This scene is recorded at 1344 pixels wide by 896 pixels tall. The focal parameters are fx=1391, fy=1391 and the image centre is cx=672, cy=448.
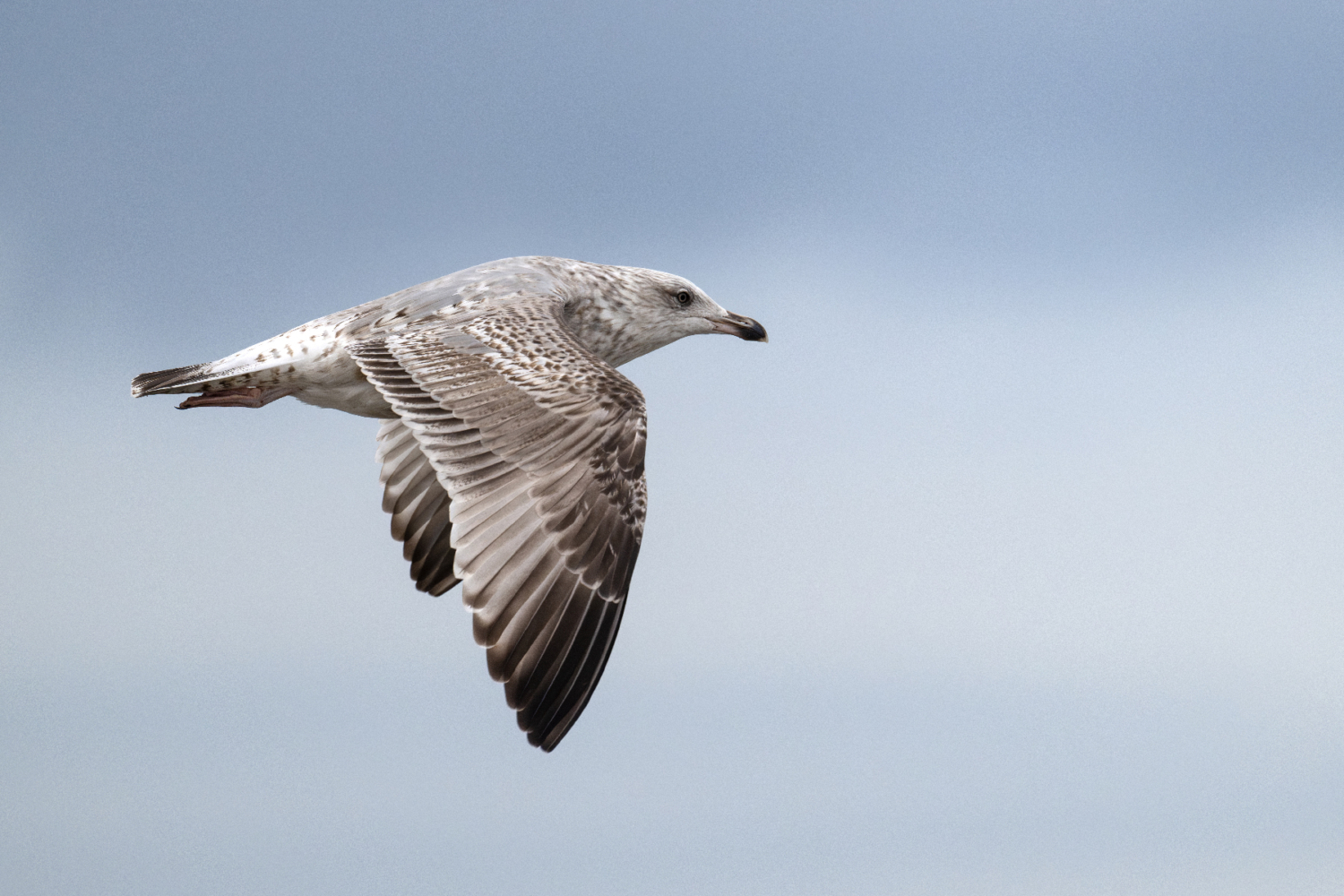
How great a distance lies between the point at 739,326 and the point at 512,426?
8.71 ft

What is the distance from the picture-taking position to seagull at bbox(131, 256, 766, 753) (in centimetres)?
523

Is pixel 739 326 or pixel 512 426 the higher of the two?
pixel 739 326

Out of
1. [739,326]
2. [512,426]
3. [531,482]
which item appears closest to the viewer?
[531,482]

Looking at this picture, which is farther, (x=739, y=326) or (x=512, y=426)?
(x=739, y=326)

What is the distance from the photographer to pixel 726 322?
8.14 metres

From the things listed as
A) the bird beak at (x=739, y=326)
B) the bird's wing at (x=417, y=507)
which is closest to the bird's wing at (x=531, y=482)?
the bird's wing at (x=417, y=507)

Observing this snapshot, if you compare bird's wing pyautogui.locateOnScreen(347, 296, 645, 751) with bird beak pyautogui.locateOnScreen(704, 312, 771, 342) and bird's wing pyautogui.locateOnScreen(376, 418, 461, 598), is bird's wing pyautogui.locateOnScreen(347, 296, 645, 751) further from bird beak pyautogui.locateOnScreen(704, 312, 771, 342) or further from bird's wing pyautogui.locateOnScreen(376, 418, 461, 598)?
bird beak pyautogui.locateOnScreen(704, 312, 771, 342)

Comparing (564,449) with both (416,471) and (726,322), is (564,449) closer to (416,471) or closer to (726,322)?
(416,471)

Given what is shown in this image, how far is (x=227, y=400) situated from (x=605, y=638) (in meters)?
2.75

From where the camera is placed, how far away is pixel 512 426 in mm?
5777

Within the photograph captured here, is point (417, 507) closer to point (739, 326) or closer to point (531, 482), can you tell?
point (531, 482)

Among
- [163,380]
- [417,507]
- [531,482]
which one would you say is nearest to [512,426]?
[531,482]

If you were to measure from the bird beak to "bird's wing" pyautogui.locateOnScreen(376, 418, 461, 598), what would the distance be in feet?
6.50

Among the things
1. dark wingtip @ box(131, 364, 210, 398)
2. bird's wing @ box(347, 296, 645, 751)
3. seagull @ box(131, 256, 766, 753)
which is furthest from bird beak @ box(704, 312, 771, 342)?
dark wingtip @ box(131, 364, 210, 398)
